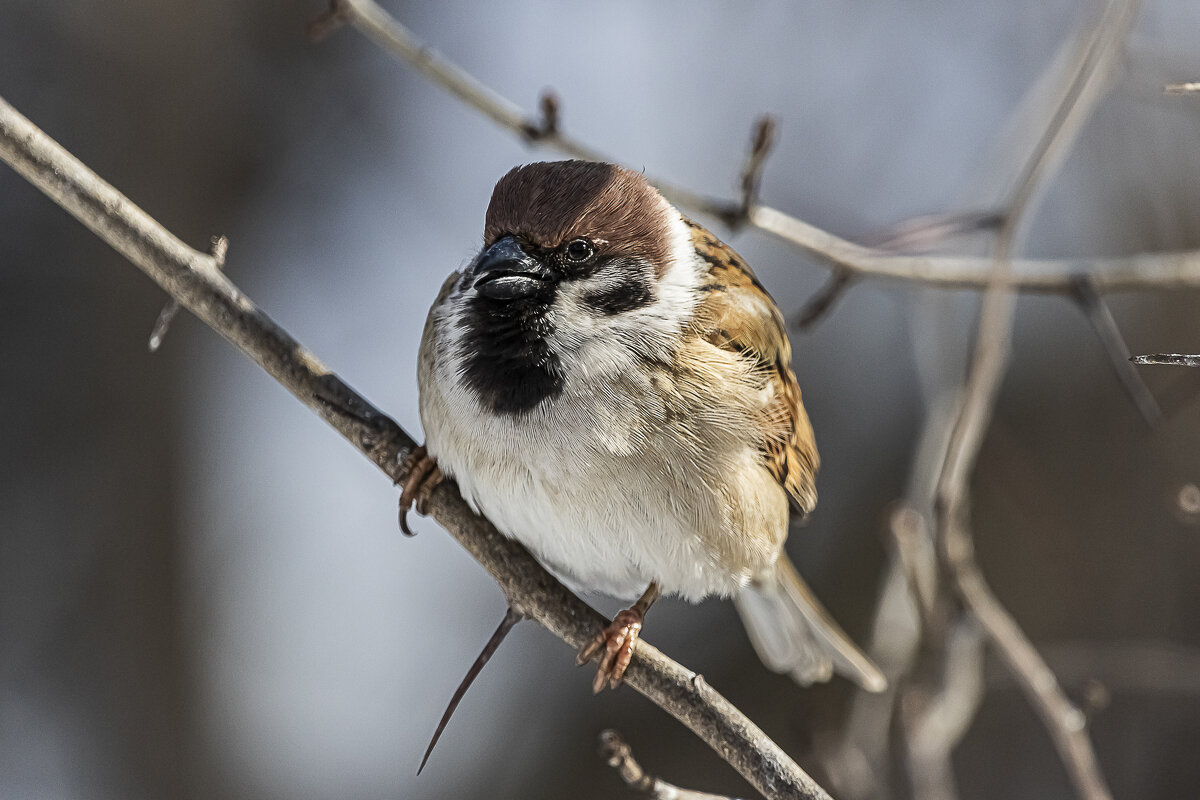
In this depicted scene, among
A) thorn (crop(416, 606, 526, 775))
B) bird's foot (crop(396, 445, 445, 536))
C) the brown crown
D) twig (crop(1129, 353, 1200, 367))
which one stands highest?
twig (crop(1129, 353, 1200, 367))

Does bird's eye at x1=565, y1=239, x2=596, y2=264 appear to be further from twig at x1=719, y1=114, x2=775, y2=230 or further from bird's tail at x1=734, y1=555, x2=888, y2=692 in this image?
bird's tail at x1=734, y1=555, x2=888, y2=692

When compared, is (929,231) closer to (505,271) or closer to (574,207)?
(574,207)

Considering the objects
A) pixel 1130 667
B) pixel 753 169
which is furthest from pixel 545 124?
pixel 1130 667

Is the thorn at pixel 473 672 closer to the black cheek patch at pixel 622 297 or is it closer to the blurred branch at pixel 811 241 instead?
the black cheek patch at pixel 622 297

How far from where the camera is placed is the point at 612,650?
7.10 feet

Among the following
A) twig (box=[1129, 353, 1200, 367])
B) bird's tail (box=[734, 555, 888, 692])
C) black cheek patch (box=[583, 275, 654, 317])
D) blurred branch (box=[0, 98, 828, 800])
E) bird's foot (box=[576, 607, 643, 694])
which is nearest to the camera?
twig (box=[1129, 353, 1200, 367])

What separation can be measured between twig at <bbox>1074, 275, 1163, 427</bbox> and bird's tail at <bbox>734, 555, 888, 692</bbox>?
39.3 inches

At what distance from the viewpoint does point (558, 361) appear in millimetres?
2223

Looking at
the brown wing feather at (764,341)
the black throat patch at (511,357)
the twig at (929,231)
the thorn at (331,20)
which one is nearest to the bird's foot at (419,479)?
the black throat patch at (511,357)

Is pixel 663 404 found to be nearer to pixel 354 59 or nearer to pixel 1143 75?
pixel 1143 75

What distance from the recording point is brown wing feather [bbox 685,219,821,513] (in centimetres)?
246

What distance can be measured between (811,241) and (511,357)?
0.90 metres

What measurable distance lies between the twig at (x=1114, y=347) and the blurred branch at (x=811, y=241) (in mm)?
46

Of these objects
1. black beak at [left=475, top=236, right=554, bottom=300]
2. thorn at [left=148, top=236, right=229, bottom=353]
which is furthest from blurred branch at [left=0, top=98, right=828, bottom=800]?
black beak at [left=475, top=236, right=554, bottom=300]
